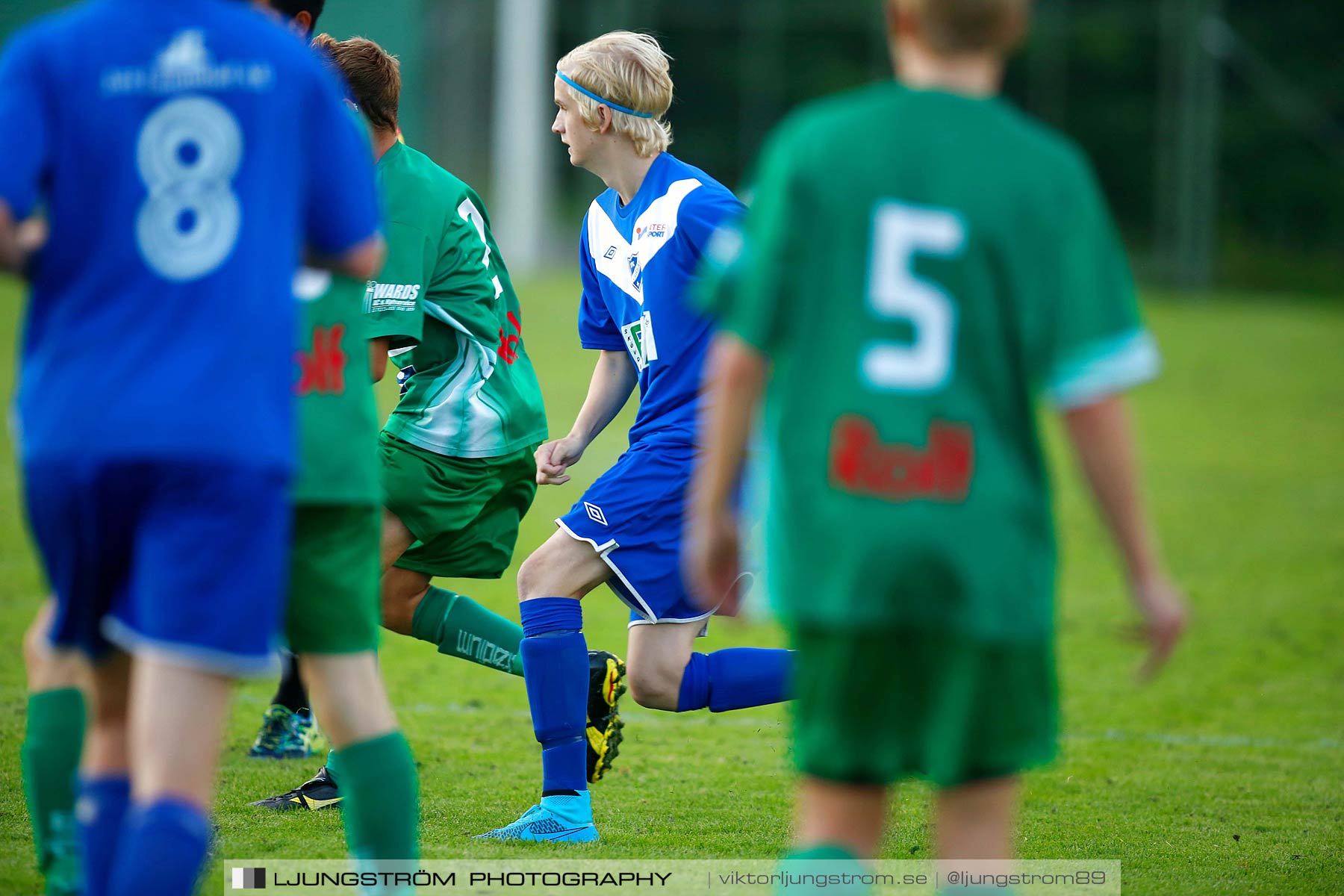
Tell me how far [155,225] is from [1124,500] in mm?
1484

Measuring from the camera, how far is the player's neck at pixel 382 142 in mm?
3725

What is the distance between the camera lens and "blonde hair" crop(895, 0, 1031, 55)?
2.13 meters

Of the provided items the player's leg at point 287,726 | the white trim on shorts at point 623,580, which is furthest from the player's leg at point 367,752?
the player's leg at point 287,726

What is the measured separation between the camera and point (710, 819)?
4184 mm

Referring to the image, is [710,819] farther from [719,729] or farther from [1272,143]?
[1272,143]

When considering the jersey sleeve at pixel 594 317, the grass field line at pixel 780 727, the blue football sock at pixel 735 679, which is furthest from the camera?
the grass field line at pixel 780 727

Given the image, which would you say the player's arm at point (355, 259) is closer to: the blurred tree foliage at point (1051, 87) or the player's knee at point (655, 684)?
the player's knee at point (655, 684)

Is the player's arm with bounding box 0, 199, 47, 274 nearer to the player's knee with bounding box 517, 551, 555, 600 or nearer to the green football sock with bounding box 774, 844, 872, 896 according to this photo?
the green football sock with bounding box 774, 844, 872, 896

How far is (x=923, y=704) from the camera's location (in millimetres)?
2164

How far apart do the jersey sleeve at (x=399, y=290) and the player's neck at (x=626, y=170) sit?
69 cm

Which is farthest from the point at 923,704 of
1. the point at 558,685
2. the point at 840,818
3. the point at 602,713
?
the point at 602,713

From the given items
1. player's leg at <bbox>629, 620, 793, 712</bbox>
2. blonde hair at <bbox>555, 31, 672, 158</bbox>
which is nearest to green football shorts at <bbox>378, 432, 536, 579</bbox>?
player's leg at <bbox>629, 620, 793, 712</bbox>

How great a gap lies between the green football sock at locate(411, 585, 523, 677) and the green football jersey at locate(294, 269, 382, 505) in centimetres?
168

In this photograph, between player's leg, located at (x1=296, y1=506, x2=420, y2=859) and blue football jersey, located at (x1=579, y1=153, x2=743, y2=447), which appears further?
blue football jersey, located at (x1=579, y1=153, x2=743, y2=447)
